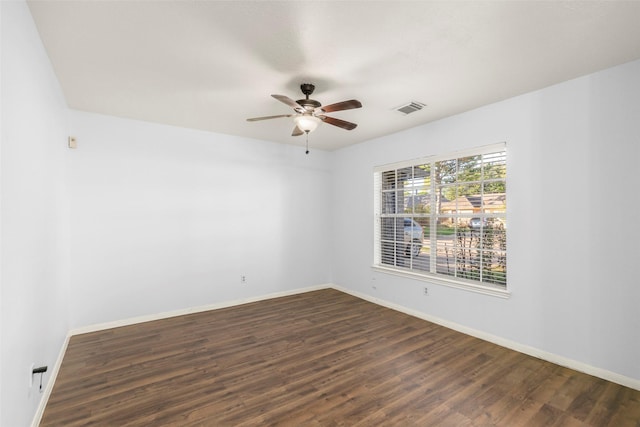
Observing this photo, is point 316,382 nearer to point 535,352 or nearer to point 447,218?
point 535,352

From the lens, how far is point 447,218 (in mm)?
4031

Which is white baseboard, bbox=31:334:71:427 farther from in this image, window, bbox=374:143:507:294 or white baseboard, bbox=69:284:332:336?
window, bbox=374:143:507:294

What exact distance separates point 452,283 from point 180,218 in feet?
12.8

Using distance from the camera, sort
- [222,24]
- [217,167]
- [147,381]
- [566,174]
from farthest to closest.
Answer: [217,167]
[566,174]
[147,381]
[222,24]

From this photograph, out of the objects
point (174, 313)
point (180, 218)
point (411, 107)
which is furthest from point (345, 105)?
point (174, 313)

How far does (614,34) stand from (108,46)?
12.4ft

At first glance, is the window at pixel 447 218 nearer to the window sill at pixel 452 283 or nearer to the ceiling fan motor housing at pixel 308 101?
the window sill at pixel 452 283

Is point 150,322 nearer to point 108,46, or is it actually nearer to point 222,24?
point 108,46

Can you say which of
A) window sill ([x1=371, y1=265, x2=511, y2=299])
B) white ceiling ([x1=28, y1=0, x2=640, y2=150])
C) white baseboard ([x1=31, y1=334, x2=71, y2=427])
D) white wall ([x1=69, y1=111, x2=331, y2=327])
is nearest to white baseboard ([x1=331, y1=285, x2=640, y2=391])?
window sill ([x1=371, y1=265, x2=511, y2=299])

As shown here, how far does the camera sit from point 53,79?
8.81 ft

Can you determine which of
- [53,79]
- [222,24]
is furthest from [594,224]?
[53,79]

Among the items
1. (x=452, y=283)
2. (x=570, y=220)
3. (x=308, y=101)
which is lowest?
(x=452, y=283)

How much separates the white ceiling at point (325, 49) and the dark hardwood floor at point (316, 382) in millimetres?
2745

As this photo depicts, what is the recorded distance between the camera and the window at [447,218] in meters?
3.51
